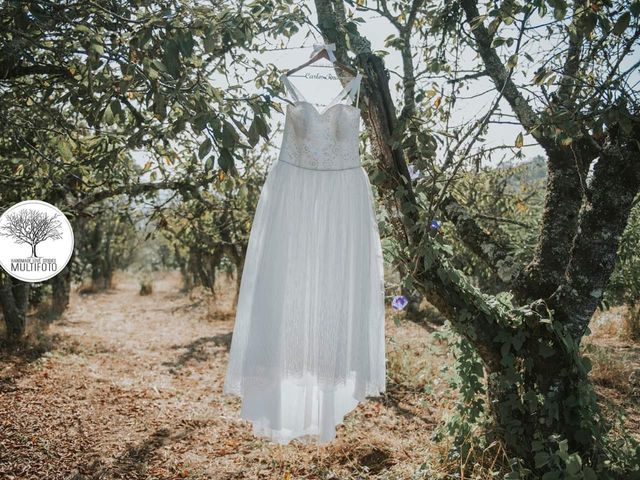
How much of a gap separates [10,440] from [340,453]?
2.79 metres

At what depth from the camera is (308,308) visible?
237 cm

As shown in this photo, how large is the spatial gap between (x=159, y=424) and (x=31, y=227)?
2517mm

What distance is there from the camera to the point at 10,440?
3.88 meters

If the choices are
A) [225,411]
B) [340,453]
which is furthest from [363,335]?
[225,411]

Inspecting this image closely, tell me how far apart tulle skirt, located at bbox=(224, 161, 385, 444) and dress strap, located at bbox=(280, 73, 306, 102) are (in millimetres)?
356

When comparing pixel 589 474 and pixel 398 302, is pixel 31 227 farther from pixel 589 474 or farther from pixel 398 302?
pixel 589 474

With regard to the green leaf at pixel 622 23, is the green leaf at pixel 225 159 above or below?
below

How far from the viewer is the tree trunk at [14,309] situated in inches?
269

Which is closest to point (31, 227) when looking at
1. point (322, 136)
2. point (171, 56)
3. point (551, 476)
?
point (171, 56)

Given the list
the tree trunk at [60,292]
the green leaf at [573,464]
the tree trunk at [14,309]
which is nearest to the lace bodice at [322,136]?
the green leaf at [573,464]

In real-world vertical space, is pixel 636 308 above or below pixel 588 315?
below

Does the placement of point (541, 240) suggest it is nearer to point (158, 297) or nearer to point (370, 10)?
point (370, 10)

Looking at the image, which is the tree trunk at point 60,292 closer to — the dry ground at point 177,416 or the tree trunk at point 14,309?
the dry ground at point 177,416

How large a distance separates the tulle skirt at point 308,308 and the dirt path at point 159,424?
1.27m
